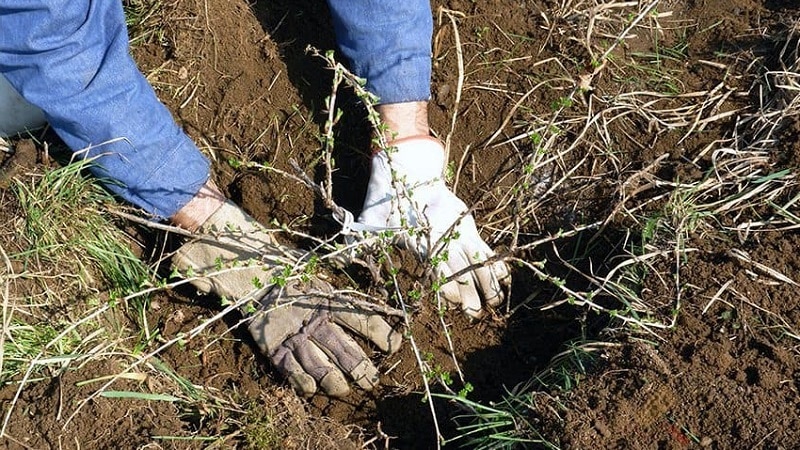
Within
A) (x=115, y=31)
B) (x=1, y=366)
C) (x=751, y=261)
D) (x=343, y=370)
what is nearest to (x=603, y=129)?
(x=751, y=261)

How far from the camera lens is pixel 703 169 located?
2150 mm

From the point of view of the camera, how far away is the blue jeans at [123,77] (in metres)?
1.85

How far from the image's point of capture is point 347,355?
6.64 ft

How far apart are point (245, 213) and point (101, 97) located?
0.45 meters

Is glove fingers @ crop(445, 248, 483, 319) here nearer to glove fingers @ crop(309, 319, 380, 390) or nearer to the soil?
the soil

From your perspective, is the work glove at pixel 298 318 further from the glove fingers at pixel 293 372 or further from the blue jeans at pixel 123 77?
the blue jeans at pixel 123 77

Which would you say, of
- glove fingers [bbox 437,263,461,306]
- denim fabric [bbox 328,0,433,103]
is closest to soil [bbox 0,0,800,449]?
glove fingers [bbox 437,263,461,306]

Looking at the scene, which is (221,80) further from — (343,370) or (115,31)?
(343,370)

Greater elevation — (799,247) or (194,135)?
(194,135)

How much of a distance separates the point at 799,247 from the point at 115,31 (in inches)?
66.2

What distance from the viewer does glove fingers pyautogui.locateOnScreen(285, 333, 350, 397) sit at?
200 centimetres

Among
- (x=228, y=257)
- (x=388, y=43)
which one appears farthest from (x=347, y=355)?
(x=388, y=43)

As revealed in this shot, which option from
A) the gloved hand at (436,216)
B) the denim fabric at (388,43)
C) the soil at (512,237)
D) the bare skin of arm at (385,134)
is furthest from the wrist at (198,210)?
the denim fabric at (388,43)

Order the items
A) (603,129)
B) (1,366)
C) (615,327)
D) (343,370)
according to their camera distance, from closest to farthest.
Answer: (1,366), (615,327), (343,370), (603,129)
